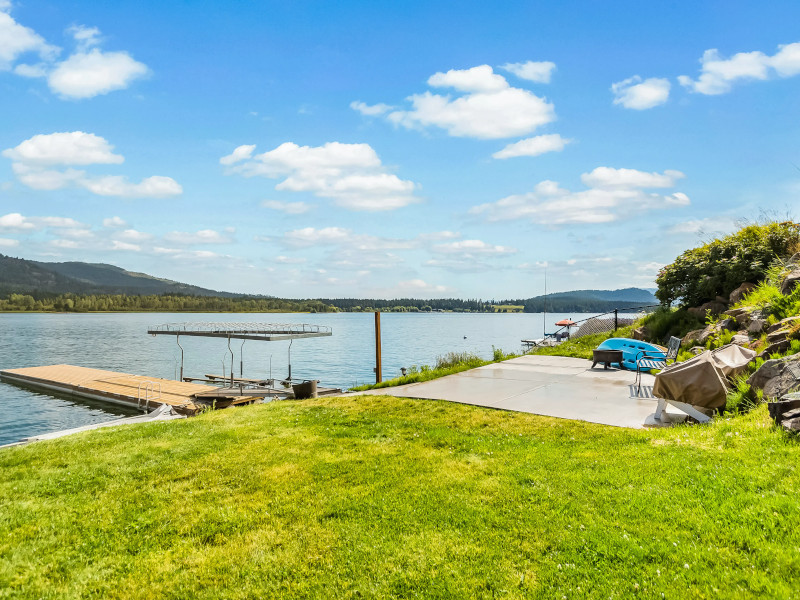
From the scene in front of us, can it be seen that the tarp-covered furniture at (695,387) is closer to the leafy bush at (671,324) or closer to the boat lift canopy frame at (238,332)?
the leafy bush at (671,324)

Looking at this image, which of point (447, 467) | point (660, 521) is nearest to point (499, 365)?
point (447, 467)

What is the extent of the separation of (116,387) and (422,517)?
31487mm

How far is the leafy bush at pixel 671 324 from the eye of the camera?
14.6m

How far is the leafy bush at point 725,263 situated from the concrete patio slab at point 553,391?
4.36 meters

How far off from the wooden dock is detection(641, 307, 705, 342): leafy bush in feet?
55.4

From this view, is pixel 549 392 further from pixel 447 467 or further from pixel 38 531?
pixel 38 531

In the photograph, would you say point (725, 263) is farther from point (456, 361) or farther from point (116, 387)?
point (116, 387)

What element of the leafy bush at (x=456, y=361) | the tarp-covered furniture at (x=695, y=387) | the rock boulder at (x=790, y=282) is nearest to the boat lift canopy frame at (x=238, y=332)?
the leafy bush at (x=456, y=361)

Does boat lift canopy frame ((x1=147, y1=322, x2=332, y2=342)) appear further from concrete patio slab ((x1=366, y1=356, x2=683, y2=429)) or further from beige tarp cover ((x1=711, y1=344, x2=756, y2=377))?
beige tarp cover ((x1=711, y1=344, x2=756, y2=377))

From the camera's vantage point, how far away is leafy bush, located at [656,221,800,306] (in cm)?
1292

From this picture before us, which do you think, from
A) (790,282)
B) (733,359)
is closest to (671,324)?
(790,282)

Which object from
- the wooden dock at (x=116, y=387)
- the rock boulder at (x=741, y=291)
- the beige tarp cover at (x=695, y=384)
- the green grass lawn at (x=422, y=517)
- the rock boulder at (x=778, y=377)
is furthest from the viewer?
the wooden dock at (x=116, y=387)

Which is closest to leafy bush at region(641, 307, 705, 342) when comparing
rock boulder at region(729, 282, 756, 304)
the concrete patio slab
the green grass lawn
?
rock boulder at region(729, 282, 756, 304)

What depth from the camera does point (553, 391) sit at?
1043 cm
